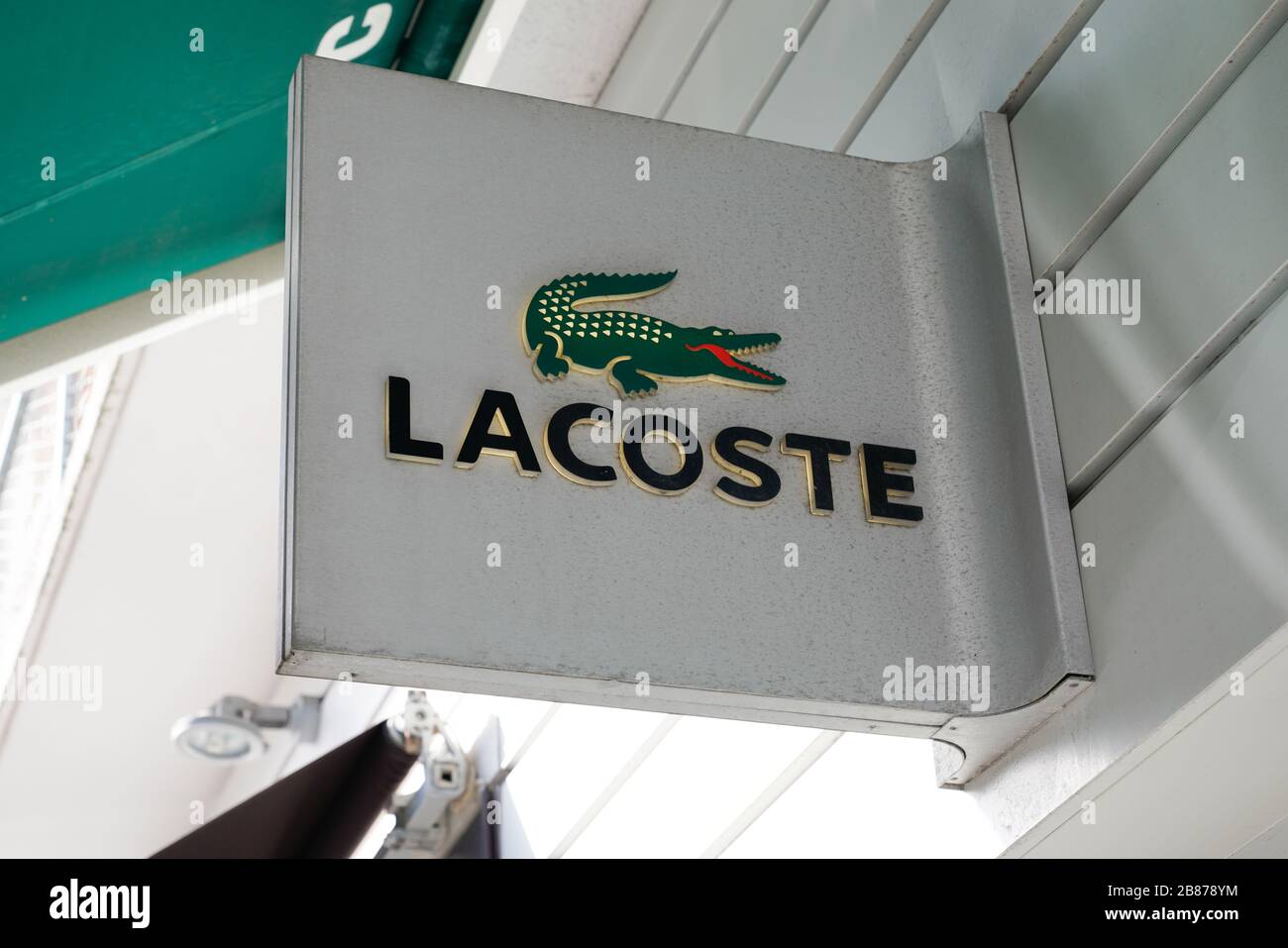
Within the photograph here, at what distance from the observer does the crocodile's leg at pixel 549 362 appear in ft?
5.49

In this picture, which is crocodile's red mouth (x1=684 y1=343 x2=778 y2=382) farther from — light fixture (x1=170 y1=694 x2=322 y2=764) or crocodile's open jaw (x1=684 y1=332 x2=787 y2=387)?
light fixture (x1=170 y1=694 x2=322 y2=764)

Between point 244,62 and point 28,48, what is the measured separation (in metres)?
0.47

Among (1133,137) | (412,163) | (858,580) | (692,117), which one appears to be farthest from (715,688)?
(692,117)

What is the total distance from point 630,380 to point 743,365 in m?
0.14

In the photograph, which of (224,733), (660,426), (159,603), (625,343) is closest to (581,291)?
(625,343)

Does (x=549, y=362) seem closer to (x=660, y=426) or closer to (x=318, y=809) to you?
(x=660, y=426)

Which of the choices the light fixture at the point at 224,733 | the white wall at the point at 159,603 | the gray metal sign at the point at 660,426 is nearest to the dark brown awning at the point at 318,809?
the light fixture at the point at 224,733

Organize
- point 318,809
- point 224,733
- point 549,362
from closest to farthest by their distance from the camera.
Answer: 1. point 549,362
2. point 318,809
3. point 224,733

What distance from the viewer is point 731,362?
1762 millimetres

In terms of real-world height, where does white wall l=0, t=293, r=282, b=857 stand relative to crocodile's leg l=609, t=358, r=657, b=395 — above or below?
above

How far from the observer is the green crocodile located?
1693mm

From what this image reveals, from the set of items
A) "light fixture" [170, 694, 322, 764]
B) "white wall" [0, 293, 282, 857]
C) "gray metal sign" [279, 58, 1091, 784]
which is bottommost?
"gray metal sign" [279, 58, 1091, 784]

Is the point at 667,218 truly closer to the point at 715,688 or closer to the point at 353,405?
the point at 353,405

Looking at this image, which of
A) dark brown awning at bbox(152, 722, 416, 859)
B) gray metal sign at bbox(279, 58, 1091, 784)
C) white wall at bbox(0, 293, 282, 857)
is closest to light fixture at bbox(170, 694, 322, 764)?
white wall at bbox(0, 293, 282, 857)
